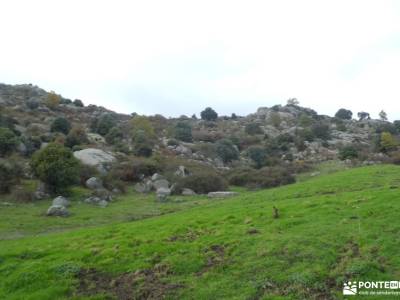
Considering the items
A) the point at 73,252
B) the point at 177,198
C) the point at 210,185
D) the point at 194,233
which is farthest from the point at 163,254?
the point at 210,185

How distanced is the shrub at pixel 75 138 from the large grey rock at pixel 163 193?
18.9 meters

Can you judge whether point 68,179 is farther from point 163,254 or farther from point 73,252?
point 163,254

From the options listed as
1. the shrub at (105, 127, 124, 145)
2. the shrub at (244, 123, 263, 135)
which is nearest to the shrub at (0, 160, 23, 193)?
the shrub at (105, 127, 124, 145)

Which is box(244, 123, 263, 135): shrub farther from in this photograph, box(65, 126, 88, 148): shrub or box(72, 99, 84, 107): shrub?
box(65, 126, 88, 148): shrub

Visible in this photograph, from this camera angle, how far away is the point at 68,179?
37.7m

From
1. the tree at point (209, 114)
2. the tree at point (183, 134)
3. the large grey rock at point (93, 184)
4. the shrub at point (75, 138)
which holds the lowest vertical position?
the large grey rock at point (93, 184)

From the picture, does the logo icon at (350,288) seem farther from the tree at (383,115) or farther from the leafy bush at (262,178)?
the tree at (383,115)

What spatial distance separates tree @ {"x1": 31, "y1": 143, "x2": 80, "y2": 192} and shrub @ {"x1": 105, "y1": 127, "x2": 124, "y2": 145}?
25.4m

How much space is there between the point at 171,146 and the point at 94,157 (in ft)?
74.8

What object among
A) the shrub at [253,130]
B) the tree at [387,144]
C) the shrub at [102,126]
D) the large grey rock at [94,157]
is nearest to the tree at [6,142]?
the large grey rock at [94,157]

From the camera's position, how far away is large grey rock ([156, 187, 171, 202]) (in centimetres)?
3781

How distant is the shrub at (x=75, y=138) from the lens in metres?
56.2

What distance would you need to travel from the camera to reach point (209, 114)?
383 feet

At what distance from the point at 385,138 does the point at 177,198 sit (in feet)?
138
